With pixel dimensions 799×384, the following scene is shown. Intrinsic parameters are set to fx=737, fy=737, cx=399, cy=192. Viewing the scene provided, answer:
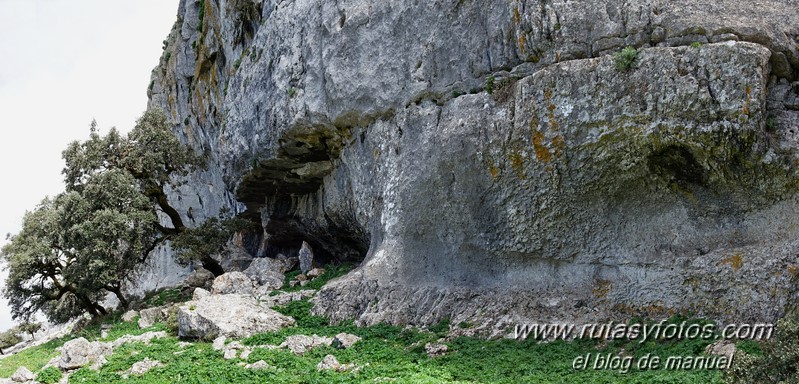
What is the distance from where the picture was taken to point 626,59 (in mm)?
16547

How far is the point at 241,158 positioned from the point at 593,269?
52.1ft

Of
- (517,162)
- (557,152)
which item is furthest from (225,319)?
(557,152)

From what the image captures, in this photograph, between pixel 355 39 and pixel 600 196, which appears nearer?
pixel 600 196

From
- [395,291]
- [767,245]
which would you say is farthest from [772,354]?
[395,291]

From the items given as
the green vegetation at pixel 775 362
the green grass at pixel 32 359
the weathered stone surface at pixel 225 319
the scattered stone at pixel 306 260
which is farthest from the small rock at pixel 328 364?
the scattered stone at pixel 306 260

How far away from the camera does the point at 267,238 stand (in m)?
34.8

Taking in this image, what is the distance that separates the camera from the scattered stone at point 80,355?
61.5 ft

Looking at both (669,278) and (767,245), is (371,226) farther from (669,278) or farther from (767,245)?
(767,245)

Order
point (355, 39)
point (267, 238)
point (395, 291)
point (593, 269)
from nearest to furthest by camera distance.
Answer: point (593, 269)
point (395, 291)
point (355, 39)
point (267, 238)

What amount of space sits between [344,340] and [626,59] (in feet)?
30.2

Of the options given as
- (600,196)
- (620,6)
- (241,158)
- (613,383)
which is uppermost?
(620,6)

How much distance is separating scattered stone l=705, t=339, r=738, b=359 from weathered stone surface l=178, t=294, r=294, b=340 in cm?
1104

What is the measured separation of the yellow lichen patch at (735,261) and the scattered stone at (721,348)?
198 centimetres

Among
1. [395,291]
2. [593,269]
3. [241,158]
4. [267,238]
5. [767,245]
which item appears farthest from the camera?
[267,238]
